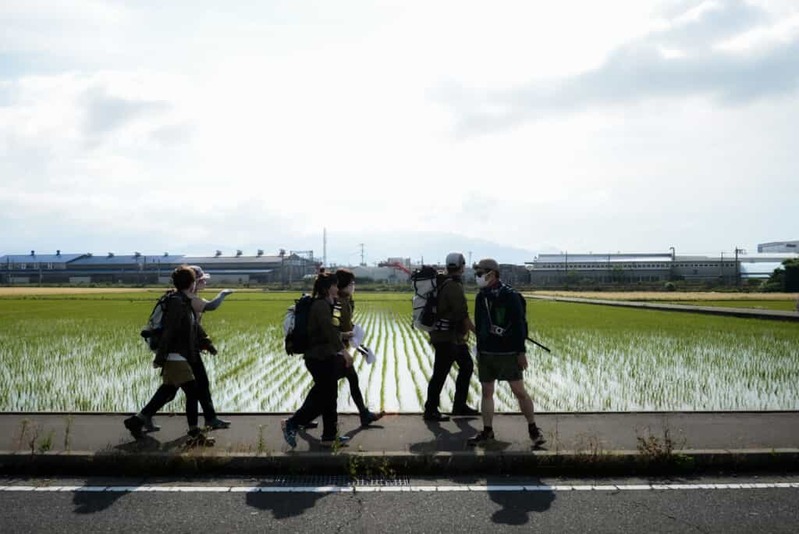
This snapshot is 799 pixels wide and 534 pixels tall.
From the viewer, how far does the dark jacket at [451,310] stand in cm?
639

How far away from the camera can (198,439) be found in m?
5.28

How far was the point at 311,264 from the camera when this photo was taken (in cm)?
11162

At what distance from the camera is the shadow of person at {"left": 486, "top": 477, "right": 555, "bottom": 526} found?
399 cm

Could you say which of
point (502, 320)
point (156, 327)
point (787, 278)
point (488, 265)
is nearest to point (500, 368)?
point (502, 320)

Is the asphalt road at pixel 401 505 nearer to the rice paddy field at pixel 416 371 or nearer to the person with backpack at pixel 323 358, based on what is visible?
the person with backpack at pixel 323 358

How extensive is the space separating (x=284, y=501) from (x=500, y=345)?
2.12 metres

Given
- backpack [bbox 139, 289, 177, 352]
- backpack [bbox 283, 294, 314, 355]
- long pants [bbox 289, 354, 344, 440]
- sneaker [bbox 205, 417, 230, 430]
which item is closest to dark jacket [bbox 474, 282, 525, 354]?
long pants [bbox 289, 354, 344, 440]

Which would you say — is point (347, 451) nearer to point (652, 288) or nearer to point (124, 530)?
point (124, 530)

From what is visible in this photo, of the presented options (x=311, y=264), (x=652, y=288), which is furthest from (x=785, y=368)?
(x=311, y=264)

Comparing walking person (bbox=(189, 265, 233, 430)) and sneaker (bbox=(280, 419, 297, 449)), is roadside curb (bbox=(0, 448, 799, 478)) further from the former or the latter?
walking person (bbox=(189, 265, 233, 430))

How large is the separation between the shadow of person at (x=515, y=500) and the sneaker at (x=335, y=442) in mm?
1178

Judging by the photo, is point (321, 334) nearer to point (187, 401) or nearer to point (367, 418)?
point (367, 418)

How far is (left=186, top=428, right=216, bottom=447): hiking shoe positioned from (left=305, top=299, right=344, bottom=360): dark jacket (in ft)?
3.26

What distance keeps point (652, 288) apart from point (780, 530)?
7116cm
